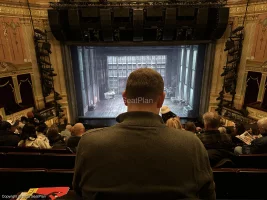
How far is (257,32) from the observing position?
5.62 metres

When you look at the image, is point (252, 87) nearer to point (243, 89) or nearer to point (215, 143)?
point (243, 89)

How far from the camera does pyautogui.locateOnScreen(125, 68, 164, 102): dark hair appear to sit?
862 mm

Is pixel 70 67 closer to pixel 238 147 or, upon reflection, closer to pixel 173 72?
pixel 173 72

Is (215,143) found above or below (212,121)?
below

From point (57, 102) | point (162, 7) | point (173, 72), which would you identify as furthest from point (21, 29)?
point (173, 72)

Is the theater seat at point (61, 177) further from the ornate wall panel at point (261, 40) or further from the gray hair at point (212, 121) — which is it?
the ornate wall panel at point (261, 40)

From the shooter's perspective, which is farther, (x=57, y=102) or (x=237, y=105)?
(x=57, y=102)

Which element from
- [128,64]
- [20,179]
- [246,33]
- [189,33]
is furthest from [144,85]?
[128,64]

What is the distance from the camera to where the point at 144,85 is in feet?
2.82

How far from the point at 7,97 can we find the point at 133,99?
6109 millimetres

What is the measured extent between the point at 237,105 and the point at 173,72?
276 centimetres

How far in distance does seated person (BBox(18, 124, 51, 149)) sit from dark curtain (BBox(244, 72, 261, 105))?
5.83 meters

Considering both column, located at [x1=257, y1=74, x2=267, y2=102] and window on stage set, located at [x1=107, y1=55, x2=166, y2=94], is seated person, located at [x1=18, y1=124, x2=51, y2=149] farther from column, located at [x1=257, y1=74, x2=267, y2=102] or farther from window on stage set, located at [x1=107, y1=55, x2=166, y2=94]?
column, located at [x1=257, y1=74, x2=267, y2=102]

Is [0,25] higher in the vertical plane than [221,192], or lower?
higher
